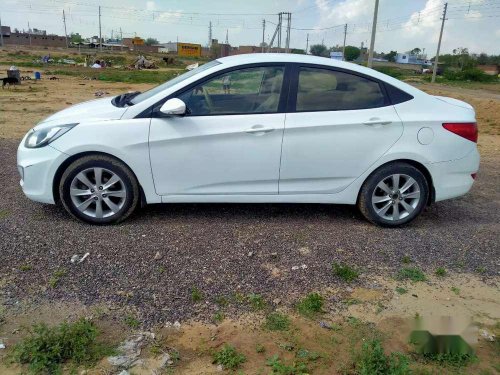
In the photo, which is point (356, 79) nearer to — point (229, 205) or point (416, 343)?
point (229, 205)

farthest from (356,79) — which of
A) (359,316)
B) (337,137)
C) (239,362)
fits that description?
(239,362)

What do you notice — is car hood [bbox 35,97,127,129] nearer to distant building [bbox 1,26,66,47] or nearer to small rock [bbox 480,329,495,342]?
small rock [bbox 480,329,495,342]

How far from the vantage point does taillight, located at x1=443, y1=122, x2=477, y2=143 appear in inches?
179

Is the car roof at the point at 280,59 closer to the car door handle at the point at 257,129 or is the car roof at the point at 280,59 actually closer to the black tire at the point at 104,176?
the car door handle at the point at 257,129

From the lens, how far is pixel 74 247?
12.9 feet

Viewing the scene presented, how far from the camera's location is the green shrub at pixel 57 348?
2.51m

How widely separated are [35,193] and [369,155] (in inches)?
132

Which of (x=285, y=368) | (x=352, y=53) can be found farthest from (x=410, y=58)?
(x=285, y=368)

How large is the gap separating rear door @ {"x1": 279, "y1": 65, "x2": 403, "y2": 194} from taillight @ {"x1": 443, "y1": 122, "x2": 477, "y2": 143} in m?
0.54

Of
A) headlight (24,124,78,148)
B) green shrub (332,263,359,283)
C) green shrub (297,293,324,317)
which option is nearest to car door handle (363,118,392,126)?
green shrub (332,263,359,283)

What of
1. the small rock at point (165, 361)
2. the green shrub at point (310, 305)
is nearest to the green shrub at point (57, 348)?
the small rock at point (165, 361)

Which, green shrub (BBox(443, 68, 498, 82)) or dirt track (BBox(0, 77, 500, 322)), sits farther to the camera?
green shrub (BBox(443, 68, 498, 82))

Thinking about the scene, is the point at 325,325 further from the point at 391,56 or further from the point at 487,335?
the point at 391,56

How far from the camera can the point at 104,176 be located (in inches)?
170
